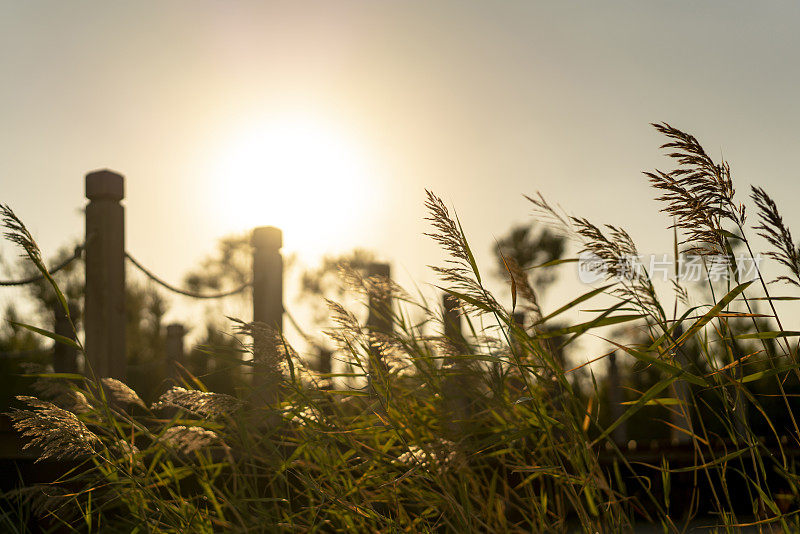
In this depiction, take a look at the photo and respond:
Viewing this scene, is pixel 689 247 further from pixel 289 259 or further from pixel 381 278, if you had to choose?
pixel 289 259

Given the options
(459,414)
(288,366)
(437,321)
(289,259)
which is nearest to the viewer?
(288,366)

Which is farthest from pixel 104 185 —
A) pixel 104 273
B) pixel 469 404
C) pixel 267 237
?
pixel 469 404

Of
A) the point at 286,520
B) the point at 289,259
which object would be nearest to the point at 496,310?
the point at 286,520

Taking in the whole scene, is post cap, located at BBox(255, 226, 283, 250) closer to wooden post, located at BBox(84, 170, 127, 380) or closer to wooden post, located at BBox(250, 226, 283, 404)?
wooden post, located at BBox(250, 226, 283, 404)

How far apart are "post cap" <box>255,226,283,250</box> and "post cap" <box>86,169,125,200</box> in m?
→ 1.28

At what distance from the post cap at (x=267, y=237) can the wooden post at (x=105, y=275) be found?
1235 millimetres

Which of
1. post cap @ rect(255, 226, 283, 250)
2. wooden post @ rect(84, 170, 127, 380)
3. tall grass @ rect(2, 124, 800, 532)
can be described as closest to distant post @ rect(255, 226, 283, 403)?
post cap @ rect(255, 226, 283, 250)

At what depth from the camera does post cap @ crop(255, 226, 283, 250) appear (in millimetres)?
5180

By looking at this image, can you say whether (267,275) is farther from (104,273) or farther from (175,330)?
(175,330)

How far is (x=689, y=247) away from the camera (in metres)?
1.84

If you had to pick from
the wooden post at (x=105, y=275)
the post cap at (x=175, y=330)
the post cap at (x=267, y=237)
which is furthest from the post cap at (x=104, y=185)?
the post cap at (x=175, y=330)

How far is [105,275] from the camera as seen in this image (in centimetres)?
400

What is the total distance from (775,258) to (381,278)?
1.09 metres

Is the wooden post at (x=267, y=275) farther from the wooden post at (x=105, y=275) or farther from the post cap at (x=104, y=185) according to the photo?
the post cap at (x=104, y=185)
